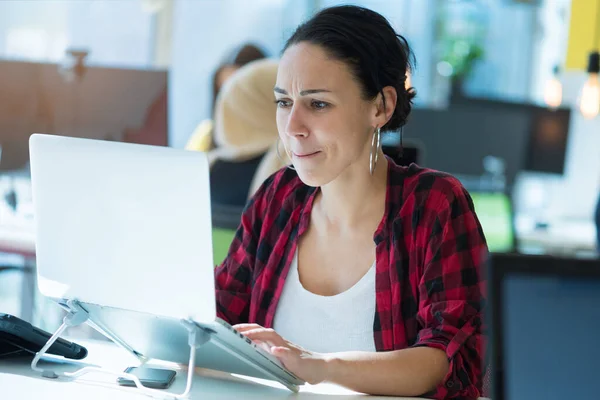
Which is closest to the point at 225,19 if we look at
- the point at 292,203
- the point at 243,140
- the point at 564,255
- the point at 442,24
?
the point at 442,24

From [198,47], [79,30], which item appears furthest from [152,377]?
[198,47]

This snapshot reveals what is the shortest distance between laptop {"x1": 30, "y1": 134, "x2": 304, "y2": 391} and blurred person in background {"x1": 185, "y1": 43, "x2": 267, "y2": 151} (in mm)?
2933

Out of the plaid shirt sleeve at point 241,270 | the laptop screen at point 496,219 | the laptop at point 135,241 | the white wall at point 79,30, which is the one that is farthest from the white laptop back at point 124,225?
the white wall at point 79,30

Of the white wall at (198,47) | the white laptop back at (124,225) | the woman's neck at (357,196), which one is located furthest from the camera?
the white wall at (198,47)

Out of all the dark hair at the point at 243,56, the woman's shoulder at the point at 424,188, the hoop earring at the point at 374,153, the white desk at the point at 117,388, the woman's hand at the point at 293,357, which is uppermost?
the dark hair at the point at 243,56

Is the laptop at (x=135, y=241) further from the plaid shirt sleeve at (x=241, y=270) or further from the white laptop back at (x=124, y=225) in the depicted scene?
the plaid shirt sleeve at (x=241, y=270)

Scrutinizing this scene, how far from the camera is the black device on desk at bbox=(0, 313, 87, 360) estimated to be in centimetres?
154

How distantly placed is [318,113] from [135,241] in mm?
521

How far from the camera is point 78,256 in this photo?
1.41m

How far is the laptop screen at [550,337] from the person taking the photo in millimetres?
930

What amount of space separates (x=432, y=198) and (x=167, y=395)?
24.7 inches

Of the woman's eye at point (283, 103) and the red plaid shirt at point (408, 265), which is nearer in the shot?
the red plaid shirt at point (408, 265)

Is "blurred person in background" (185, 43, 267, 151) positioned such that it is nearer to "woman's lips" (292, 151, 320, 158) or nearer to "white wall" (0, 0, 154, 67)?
"white wall" (0, 0, 154, 67)

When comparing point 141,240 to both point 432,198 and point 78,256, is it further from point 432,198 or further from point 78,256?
point 432,198
